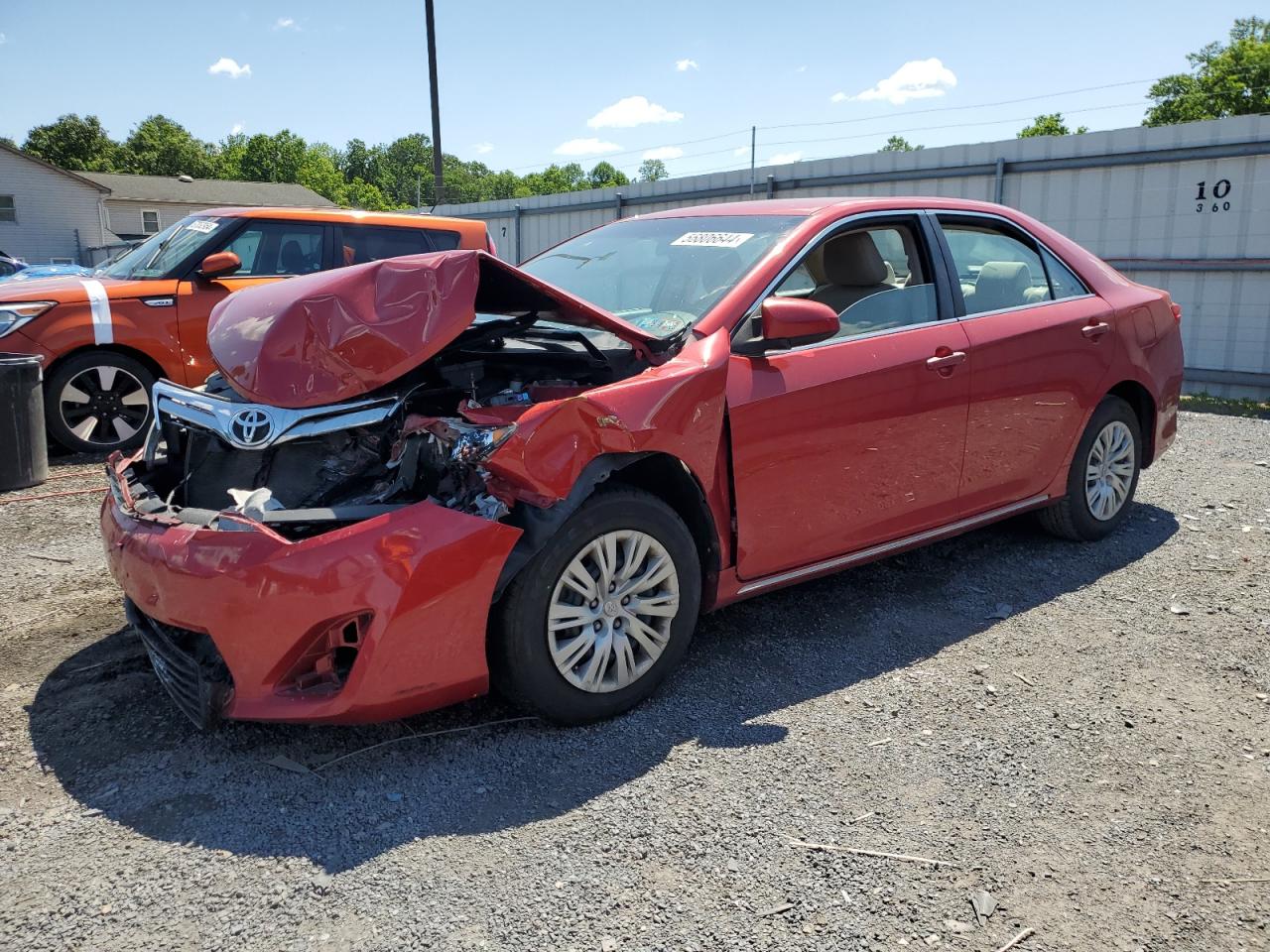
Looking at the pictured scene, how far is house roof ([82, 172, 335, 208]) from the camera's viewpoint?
2133 inches

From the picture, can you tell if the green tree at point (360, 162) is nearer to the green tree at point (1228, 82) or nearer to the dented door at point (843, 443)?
the green tree at point (1228, 82)

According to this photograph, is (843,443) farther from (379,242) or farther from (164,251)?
(164,251)

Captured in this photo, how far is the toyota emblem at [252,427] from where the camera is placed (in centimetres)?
301

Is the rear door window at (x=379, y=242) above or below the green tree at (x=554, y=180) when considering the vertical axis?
below

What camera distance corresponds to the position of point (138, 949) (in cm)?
219

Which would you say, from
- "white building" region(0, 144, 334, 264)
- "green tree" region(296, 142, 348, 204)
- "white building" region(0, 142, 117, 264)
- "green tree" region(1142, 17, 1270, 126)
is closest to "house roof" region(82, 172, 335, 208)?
"white building" region(0, 144, 334, 264)

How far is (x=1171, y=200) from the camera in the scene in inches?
413

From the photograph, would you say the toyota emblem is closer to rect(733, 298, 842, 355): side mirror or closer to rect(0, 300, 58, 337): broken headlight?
rect(733, 298, 842, 355): side mirror

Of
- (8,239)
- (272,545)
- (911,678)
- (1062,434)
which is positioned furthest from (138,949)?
(8,239)

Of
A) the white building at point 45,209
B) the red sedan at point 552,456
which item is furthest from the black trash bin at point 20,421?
the white building at point 45,209

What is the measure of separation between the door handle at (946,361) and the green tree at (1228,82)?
5215cm

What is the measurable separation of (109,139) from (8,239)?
4301 centimetres

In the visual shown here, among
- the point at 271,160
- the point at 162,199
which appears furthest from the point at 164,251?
the point at 271,160

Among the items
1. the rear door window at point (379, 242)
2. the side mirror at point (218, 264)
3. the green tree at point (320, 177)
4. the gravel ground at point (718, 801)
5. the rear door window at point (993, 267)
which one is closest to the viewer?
the gravel ground at point (718, 801)
